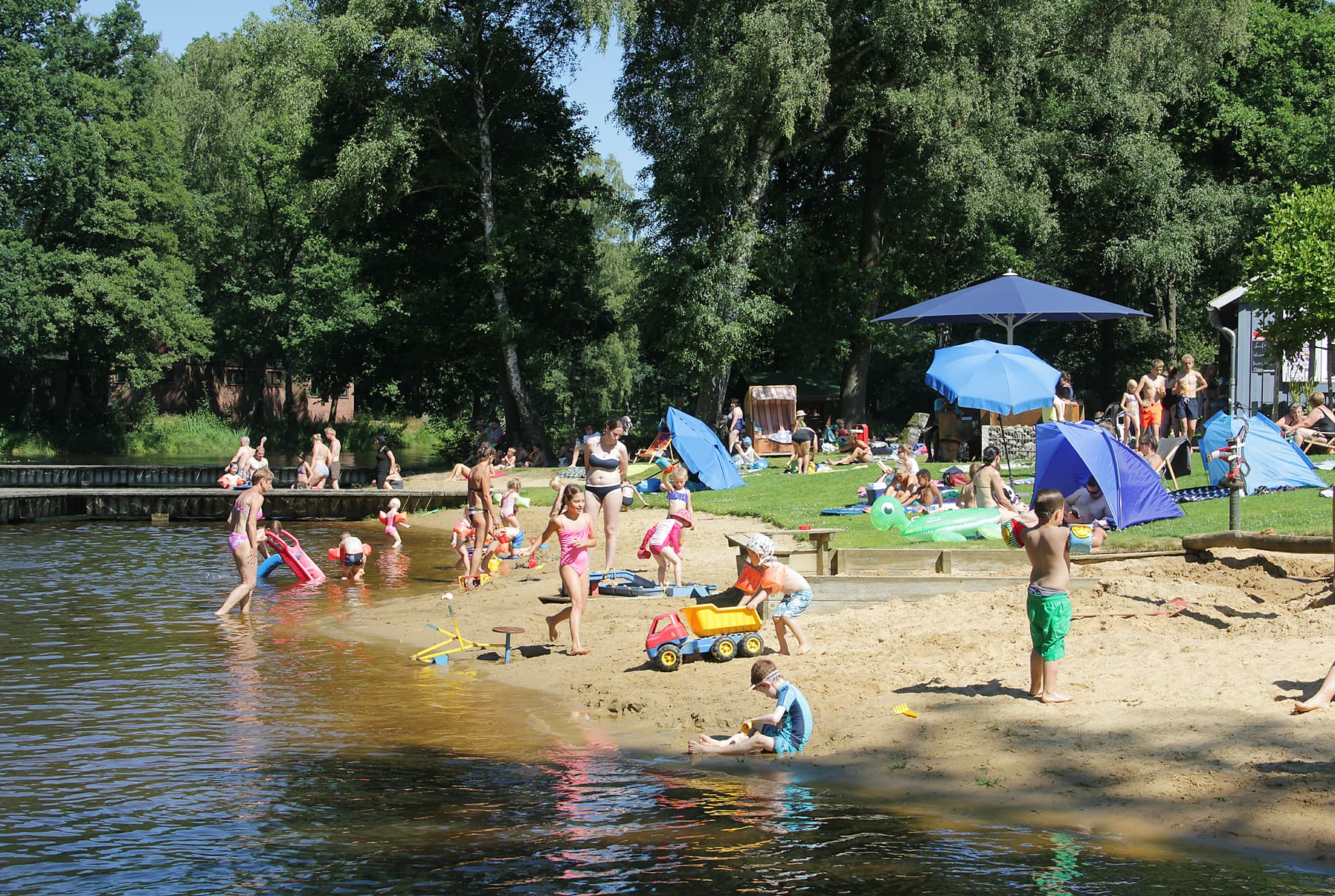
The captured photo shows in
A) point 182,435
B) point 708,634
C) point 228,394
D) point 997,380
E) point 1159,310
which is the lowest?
point 708,634

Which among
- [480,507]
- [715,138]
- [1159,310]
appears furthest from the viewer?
[1159,310]

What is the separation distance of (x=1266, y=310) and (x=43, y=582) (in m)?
24.8

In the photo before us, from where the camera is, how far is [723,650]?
1162 centimetres

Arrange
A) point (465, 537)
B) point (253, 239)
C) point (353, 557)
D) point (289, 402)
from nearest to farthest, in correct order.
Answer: point (465, 537) < point (353, 557) < point (253, 239) < point (289, 402)

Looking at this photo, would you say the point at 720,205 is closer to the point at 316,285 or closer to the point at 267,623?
the point at 267,623

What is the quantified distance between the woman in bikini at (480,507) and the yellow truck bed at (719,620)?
594 cm

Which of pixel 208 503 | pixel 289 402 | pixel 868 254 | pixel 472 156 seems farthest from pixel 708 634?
pixel 289 402

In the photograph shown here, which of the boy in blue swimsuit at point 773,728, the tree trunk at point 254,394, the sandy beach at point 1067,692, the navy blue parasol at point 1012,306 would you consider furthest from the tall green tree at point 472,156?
the boy in blue swimsuit at point 773,728

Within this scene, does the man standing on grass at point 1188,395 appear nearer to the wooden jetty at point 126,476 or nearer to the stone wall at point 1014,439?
the stone wall at point 1014,439

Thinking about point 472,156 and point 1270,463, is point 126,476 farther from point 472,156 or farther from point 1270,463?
point 1270,463

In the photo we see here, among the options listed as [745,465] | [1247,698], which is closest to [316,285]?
[745,465]

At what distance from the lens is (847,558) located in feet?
44.1

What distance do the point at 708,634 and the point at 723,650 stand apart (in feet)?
0.70

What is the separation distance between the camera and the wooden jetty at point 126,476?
3388 cm
